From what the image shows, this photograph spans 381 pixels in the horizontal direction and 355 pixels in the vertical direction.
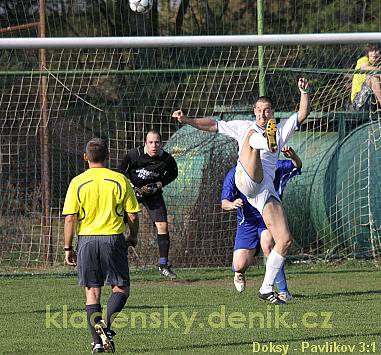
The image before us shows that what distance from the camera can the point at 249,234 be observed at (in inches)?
432

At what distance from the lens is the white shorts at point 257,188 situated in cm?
1023

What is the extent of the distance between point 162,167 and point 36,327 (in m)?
4.25

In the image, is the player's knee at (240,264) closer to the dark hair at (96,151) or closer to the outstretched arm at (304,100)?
the outstretched arm at (304,100)

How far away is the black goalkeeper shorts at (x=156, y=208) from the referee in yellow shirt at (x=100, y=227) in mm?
4973

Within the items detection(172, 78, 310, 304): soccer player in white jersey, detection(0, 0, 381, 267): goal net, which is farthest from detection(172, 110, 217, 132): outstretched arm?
detection(0, 0, 381, 267): goal net

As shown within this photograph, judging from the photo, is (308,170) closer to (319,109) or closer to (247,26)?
(319,109)

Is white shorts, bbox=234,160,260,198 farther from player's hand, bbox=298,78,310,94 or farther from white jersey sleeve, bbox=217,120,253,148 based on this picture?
player's hand, bbox=298,78,310,94

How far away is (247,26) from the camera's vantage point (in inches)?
778

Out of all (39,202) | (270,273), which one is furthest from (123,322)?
(39,202)

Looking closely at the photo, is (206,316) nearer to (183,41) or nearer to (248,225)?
(248,225)

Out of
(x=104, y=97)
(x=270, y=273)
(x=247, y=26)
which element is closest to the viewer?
(x=270, y=273)

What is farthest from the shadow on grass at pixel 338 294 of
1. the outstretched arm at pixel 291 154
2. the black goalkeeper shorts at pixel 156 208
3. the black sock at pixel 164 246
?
the black goalkeeper shorts at pixel 156 208

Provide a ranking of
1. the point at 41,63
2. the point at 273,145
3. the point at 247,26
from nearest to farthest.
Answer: the point at 273,145 < the point at 41,63 < the point at 247,26

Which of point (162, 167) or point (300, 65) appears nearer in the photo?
point (162, 167)
